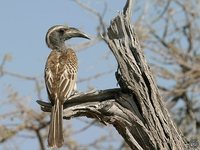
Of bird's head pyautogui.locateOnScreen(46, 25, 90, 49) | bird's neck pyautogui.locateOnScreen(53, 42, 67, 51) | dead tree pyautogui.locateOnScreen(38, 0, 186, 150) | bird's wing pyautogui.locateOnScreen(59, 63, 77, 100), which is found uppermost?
bird's head pyautogui.locateOnScreen(46, 25, 90, 49)

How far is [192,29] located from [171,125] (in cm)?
585

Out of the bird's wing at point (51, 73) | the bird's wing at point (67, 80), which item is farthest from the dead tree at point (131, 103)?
the bird's wing at point (51, 73)

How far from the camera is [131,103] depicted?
5.23 meters

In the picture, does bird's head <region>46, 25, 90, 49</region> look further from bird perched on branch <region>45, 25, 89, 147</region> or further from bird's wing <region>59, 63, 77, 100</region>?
bird's wing <region>59, 63, 77, 100</region>

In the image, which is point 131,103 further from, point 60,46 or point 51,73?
point 60,46

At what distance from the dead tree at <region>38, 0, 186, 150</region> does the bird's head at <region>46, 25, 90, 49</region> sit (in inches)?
38.2

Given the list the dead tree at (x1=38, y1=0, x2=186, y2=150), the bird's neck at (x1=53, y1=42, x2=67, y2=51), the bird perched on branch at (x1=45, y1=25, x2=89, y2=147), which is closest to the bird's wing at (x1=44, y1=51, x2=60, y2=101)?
the bird perched on branch at (x1=45, y1=25, x2=89, y2=147)

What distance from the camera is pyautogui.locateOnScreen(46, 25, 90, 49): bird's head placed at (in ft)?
20.5

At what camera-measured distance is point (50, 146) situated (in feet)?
17.5

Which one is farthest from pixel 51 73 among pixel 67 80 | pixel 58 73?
pixel 67 80

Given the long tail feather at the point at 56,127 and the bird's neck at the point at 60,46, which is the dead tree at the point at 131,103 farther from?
the bird's neck at the point at 60,46

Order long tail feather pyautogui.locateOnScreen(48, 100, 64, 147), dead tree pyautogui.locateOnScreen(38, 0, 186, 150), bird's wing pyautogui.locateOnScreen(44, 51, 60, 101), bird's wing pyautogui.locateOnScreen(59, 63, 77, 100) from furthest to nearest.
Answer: bird's wing pyautogui.locateOnScreen(44, 51, 60, 101), bird's wing pyautogui.locateOnScreen(59, 63, 77, 100), long tail feather pyautogui.locateOnScreen(48, 100, 64, 147), dead tree pyautogui.locateOnScreen(38, 0, 186, 150)

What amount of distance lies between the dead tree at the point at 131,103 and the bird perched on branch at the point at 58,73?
16 cm

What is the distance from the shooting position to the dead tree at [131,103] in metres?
5.18
